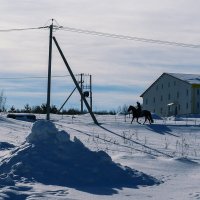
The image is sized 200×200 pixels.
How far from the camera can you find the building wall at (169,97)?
8081 cm

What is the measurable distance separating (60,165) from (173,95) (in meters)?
72.4

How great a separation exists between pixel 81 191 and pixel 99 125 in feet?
74.6

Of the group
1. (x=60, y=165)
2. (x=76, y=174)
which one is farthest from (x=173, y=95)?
(x=76, y=174)

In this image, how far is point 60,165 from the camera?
1408cm

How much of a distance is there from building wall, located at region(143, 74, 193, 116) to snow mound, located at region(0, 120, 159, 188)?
214 feet

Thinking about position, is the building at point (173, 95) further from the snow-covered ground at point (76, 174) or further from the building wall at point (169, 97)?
the snow-covered ground at point (76, 174)

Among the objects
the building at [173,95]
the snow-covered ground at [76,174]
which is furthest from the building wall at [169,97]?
the snow-covered ground at [76,174]

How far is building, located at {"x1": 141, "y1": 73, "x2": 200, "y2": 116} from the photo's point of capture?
80.2 m

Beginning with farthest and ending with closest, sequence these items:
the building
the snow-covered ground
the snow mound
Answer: the building
the snow mound
the snow-covered ground

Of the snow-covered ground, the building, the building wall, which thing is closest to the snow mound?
the snow-covered ground

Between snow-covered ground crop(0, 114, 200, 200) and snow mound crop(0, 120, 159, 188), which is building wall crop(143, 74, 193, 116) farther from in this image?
snow mound crop(0, 120, 159, 188)

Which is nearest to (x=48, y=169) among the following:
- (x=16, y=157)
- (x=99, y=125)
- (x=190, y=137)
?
(x=16, y=157)

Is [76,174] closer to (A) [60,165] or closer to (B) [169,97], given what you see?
(A) [60,165]

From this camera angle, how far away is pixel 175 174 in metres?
15.5
